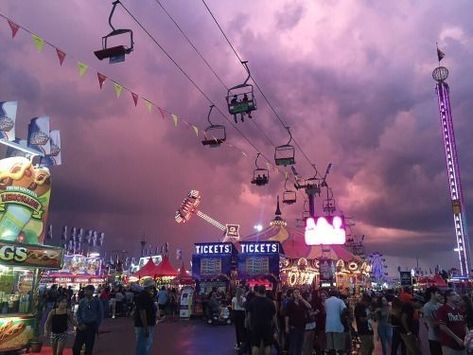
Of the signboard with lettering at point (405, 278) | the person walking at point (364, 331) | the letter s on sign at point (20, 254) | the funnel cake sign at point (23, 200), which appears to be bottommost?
the person walking at point (364, 331)

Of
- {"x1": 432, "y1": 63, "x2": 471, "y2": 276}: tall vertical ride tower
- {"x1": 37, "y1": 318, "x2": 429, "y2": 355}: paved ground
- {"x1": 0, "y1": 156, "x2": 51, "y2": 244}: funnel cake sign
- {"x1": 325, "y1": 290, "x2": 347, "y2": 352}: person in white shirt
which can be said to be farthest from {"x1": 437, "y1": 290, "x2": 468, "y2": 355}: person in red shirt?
{"x1": 432, "y1": 63, "x2": 471, "y2": 276}: tall vertical ride tower

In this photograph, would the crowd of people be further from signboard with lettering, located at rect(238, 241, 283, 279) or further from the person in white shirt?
signboard with lettering, located at rect(238, 241, 283, 279)

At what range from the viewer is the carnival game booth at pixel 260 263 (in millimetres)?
28188

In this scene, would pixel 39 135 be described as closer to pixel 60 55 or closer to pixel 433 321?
pixel 60 55

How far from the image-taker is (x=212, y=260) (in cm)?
2922

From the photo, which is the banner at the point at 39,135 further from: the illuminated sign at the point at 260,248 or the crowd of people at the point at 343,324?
the illuminated sign at the point at 260,248

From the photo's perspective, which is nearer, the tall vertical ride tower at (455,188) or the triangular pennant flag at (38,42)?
the triangular pennant flag at (38,42)

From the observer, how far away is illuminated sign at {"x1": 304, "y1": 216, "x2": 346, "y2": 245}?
35.3 meters

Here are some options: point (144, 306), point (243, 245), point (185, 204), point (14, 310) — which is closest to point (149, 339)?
point (144, 306)

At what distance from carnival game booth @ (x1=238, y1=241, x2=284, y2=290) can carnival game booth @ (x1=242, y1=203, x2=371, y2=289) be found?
2779 mm

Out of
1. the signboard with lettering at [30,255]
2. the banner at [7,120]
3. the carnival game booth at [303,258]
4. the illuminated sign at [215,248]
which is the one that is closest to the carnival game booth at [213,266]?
the illuminated sign at [215,248]

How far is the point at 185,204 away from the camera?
47656 mm

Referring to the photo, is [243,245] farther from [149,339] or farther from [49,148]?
[149,339]

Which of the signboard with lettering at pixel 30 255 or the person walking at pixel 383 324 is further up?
the signboard with lettering at pixel 30 255
